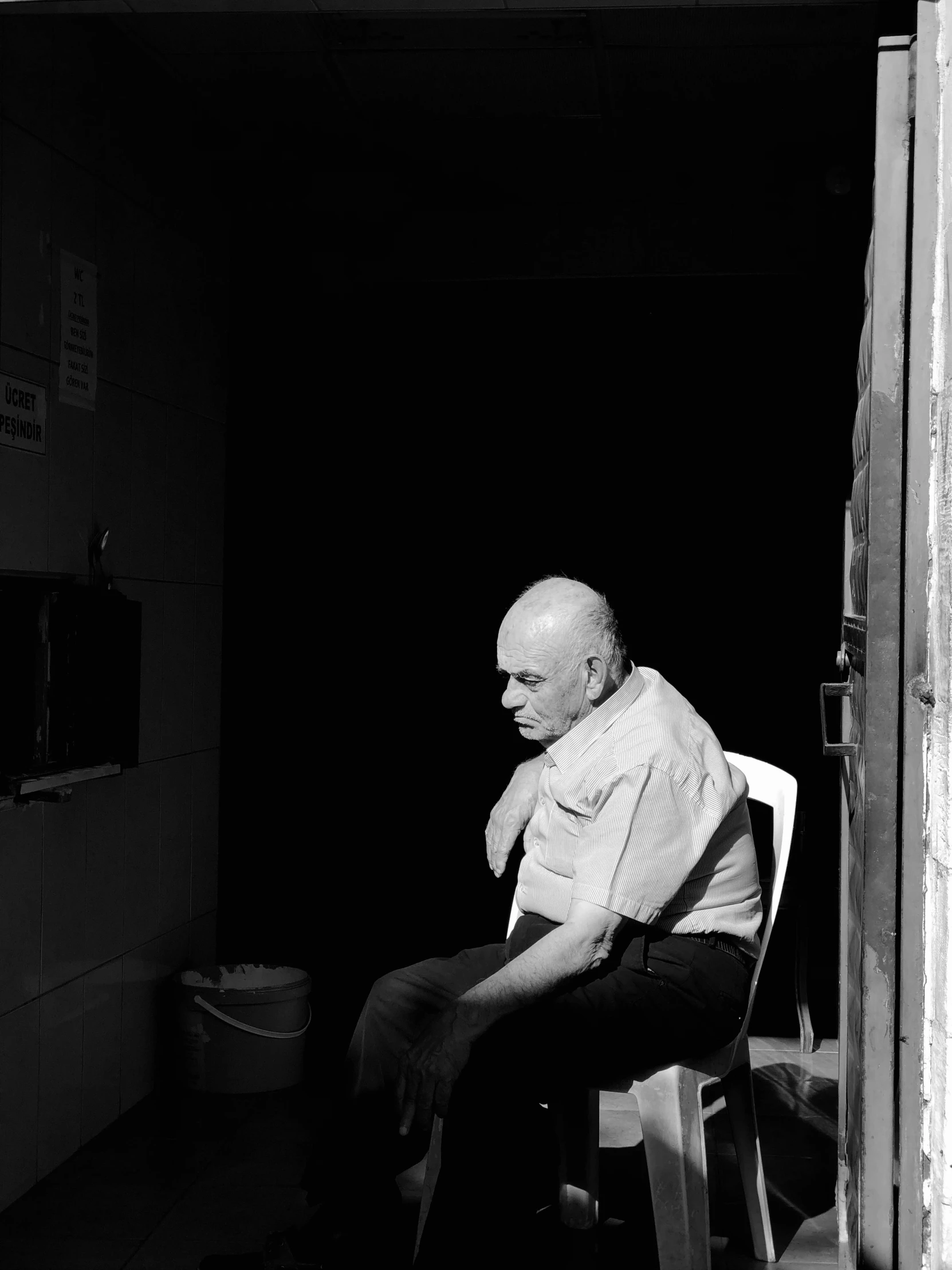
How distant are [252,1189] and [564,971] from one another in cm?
120

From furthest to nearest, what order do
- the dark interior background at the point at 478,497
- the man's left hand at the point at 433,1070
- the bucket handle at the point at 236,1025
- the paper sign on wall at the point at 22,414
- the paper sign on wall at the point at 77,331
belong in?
the dark interior background at the point at 478,497
the bucket handle at the point at 236,1025
the paper sign on wall at the point at 77,331
the paper sign on wall at the point at 22,414
the man's left hand at the point at 433,1070

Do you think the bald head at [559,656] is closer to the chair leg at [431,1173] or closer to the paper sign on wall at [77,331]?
the chair leg at [431,1173]

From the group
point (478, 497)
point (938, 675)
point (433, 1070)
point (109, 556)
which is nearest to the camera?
point (938, 675)

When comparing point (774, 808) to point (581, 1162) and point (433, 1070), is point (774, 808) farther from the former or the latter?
point (433, 1070)

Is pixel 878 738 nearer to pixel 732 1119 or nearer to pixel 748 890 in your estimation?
pixel 748 890

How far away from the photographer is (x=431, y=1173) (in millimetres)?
2490

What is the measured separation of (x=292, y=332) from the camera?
15.0 ft

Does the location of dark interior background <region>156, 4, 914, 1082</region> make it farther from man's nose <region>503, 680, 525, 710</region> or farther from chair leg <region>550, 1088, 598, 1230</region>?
man's nose <region>503, 680, 525, 710</region>

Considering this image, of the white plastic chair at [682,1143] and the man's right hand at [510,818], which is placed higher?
the man's right hand at [510,818]

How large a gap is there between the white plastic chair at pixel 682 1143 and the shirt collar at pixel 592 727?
44 centimetres

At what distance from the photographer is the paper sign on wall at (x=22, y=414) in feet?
9.52

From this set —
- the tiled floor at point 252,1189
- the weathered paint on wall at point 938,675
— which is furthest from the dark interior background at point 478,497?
the weathered paint on wall at point 938,675

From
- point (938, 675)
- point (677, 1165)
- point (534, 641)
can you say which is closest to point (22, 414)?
point (534, 641)

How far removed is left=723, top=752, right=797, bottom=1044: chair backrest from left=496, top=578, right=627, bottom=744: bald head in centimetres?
36
